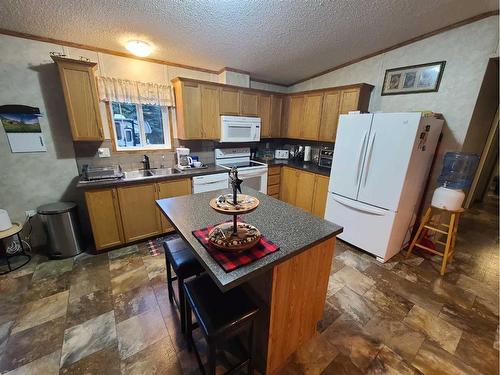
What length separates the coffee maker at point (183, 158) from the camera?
3.28 m

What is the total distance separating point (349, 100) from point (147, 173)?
10.4 feet

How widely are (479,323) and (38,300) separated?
390 centimetres

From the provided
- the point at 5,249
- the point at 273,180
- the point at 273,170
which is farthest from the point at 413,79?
the point at 5,249

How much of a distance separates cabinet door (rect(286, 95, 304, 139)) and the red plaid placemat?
322cm

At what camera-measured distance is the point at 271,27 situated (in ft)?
7.79

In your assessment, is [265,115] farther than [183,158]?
Yes

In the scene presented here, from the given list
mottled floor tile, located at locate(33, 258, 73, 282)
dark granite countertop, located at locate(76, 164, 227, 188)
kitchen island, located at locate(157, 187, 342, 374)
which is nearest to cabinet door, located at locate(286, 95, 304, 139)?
dark granite countertop, located at locate(76, 164, 227, 188)

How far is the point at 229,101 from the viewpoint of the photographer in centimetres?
348

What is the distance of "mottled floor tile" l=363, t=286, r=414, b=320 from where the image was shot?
1885 mm

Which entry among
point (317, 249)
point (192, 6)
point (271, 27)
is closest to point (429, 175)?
point (317, 249)

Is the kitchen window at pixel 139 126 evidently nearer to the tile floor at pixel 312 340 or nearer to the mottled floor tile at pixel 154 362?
the tile floor at pixel 312 340

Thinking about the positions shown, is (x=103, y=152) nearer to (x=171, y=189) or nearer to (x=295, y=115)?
(x=171, y=189)

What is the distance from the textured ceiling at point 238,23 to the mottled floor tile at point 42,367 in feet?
9.14

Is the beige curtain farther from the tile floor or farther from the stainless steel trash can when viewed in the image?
the tile floor
